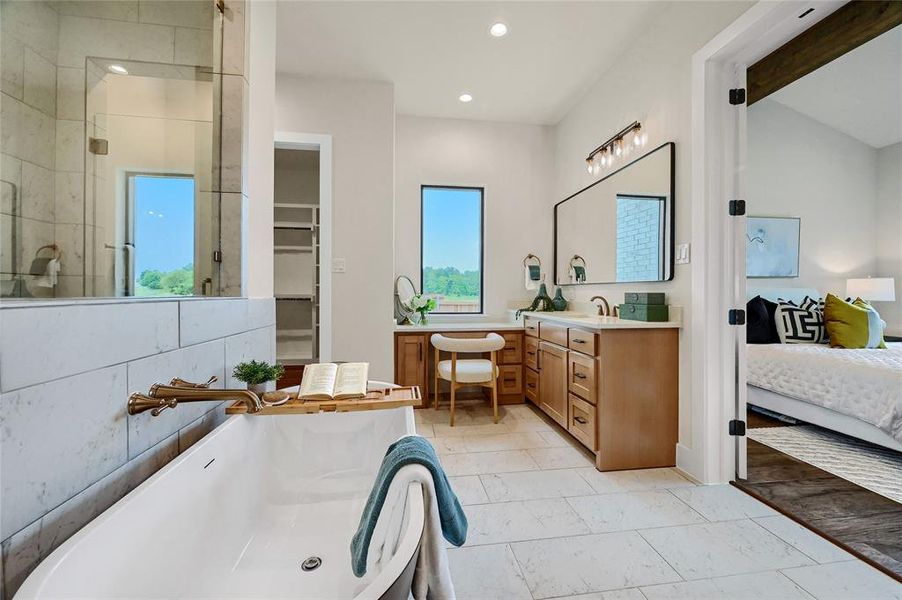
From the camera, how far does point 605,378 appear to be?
2242mm

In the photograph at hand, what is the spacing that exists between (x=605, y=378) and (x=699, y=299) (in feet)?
2.22

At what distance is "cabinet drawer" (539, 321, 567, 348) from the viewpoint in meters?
2.75

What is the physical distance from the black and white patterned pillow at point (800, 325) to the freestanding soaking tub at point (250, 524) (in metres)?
3.70

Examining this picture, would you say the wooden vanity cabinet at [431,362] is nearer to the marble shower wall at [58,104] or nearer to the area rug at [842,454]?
the area rug at [842,454]

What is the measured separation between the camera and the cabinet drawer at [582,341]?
7.59 feet

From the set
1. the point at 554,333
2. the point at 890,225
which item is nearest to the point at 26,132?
the point at 554,333

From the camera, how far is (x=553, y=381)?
2.93 m

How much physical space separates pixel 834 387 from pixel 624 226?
1742 millimetres

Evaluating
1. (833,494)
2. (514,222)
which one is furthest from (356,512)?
(514,222)

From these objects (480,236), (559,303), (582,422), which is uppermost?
(480,236)

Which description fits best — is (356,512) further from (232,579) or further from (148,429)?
(148,429)

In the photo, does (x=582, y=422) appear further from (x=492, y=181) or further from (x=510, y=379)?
(x=492, y=181)

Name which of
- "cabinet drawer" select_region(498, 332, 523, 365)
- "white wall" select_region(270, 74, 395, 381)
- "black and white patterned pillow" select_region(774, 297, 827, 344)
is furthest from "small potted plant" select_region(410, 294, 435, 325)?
"black and white patterned pillow" select_region(774, 297, 827, 344)

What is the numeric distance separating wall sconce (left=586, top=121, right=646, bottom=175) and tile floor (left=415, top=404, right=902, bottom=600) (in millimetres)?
2228
